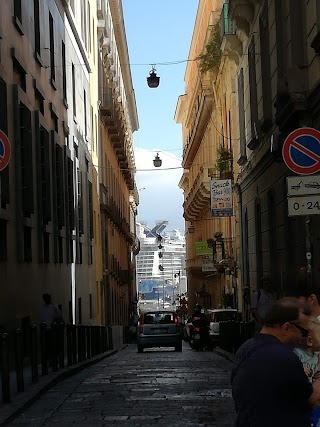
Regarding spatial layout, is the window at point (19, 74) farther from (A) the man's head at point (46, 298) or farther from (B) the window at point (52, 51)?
(B) the window at point (52, 51)

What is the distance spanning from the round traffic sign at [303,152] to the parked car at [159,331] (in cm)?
2249

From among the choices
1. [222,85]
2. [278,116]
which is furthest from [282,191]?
[222,85]

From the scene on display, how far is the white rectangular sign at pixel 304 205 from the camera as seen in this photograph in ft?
36.7

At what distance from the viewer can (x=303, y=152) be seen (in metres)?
11.6

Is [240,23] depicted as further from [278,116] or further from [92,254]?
[92,254]

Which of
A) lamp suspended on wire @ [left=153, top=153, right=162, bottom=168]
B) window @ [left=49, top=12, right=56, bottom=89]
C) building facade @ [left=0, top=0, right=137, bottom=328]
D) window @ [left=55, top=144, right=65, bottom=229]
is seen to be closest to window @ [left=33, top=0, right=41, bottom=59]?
building facade @ [left=0, top=0, right=137, bottom=328]

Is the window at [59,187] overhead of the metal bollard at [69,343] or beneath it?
overhead

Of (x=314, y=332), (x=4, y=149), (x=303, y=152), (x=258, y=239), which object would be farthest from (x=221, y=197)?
(x=314, y=332)

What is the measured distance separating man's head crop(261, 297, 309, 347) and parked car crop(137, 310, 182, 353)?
2894cm

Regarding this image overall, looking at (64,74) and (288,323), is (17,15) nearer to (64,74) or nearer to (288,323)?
(64,74)

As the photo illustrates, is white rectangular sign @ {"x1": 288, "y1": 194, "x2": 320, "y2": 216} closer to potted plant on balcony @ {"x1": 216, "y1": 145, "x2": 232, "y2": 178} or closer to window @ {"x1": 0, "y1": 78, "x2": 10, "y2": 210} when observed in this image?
window @ {"x1": 0, "y1": 78, "x2": 10, "y2": 210}

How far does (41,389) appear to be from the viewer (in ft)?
49.0

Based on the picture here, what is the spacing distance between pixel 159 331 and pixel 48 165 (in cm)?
1042

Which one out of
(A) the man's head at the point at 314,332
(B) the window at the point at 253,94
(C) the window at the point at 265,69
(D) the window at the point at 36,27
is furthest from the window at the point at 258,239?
(A) the man's head at the point at 314,332
